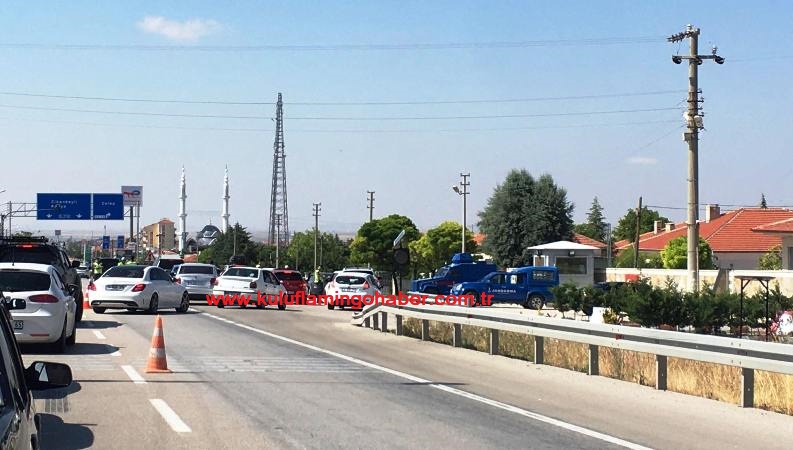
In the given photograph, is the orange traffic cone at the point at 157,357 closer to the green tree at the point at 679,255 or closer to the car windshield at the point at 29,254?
the car windshield at the point at 29,254

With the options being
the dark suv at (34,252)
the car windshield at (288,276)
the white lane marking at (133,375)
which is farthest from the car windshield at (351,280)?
the white lane marking at (133,375)

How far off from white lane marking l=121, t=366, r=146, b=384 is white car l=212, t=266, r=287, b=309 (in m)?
20.7

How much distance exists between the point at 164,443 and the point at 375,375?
20.9 ft

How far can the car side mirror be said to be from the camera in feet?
17.6

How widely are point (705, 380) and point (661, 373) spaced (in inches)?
44.3

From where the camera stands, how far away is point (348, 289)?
39.7 meters

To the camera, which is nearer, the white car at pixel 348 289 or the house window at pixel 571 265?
the white car at pixel 348 289

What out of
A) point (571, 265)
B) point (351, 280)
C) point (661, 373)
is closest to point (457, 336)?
point (661, 373)

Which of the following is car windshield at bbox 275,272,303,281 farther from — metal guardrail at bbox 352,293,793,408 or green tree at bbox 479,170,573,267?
green tree at bbox 479,170,573,267

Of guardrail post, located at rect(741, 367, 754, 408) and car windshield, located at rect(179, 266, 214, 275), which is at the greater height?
car windshield, located at rect(179, 266, 214, 275)

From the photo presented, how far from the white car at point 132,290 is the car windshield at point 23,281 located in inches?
465

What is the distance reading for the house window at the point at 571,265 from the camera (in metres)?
54.5

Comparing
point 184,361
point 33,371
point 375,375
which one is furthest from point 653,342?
point 33,371

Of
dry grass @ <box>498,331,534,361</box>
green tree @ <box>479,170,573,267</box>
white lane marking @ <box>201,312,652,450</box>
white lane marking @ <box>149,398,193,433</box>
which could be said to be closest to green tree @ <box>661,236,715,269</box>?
green tree @ <box>479,170,573,267</box>
